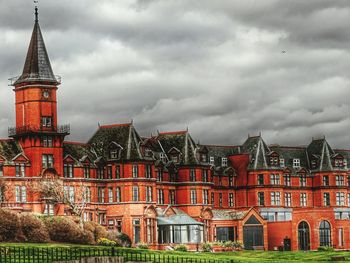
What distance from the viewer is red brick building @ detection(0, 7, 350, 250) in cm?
11650

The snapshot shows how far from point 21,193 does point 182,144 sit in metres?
A: 24.7

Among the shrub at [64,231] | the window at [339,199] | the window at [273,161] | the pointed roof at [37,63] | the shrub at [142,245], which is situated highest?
the pointed roof at [37,63]

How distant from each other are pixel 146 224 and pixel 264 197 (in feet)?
79.5

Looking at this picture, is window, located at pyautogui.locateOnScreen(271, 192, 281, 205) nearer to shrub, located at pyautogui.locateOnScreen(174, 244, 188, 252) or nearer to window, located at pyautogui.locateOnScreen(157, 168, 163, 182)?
window, located at pyautogui.locateOnScreen(157, 168, 163, 182)

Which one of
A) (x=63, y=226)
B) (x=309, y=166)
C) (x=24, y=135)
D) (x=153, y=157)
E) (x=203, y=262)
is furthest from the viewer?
(x=309, y=166)

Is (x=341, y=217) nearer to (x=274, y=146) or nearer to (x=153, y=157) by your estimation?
(x=274, y=146)

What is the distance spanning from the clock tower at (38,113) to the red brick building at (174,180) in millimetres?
113

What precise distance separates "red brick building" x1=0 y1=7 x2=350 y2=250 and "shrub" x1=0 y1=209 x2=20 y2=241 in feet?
76.3

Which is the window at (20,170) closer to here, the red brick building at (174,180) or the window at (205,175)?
the red brick building at (174,180)

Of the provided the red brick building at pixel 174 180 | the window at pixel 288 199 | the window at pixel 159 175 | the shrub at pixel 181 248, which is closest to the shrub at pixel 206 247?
the shrub at pixel 181 248

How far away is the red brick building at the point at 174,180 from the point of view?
116500 millimetres

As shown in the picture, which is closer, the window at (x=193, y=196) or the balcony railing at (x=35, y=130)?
the balcony railing at (x=35, y=130)

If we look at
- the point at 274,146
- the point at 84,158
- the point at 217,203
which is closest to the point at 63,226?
the point at 84,158

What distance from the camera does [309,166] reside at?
148750mm
